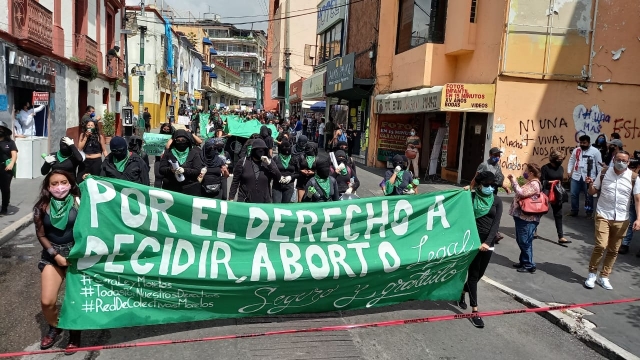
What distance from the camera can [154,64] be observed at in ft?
123

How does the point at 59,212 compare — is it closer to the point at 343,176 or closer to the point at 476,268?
the point at 476,268

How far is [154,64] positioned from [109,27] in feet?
36.1

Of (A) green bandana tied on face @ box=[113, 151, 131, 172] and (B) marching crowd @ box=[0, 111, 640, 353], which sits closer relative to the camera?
(B) marching crowd @ box=[0, 111, 640, 353]

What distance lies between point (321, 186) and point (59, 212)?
3.51 metres

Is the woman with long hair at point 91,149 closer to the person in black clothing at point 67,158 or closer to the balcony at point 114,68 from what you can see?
the person in black clothing at point 67,158

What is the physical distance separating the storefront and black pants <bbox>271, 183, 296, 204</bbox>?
693cm

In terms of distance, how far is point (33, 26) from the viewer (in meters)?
15.0

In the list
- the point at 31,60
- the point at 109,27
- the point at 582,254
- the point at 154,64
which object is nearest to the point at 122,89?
the point at 109,27

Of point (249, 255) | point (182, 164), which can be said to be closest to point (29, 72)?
point (182, 164)

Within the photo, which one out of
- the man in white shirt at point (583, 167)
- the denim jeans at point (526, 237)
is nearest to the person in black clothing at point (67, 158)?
the denim jeans at point (526, 237)

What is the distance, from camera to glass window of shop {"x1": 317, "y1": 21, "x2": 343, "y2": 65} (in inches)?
1053

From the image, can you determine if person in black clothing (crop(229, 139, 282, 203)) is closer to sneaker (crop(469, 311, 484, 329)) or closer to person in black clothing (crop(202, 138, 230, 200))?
A: person in black clothing (crop(202, 138, 230, 200))

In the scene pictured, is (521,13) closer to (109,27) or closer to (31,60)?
(31,60)

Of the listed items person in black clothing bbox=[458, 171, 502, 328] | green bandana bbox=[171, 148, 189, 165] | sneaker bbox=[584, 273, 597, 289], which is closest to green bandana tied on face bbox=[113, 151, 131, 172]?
green bandana bbox=[171, 148, 189, 165]
